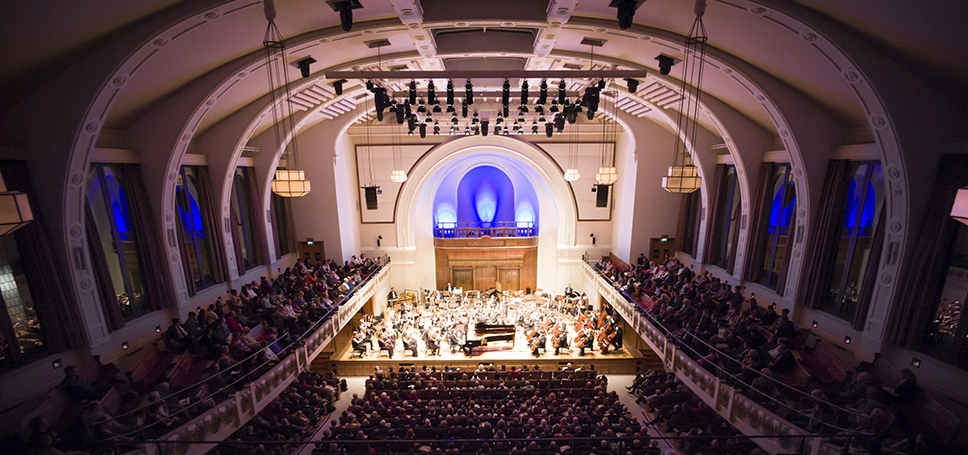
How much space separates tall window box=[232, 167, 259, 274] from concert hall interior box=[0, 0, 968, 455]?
0.11 meters

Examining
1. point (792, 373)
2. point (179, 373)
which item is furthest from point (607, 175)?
point (179, 373)

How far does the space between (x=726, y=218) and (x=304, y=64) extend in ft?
44.9

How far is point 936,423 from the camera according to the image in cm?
535

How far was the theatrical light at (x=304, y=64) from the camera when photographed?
7.93 meters

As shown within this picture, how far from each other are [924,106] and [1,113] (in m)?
15.3

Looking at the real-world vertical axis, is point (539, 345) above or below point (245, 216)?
below

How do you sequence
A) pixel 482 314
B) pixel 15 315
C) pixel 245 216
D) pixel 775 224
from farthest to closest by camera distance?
pixel 482 314, pixel 245 216, pixel 775 224, pixel 15 315

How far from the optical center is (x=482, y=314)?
49.6 feet

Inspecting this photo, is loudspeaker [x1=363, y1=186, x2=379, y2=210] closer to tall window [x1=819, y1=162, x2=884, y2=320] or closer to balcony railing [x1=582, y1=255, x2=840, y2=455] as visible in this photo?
balcony railing [x1=582, y1=255, x2=840, y2=455]

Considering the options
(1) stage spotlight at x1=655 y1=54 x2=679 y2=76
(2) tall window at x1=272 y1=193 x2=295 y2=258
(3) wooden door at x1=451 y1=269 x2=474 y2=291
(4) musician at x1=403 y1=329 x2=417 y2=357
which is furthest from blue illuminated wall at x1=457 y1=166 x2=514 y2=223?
(1) stage spotlight at x1=655 y1=54 x2=679 y2=76

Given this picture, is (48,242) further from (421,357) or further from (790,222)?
(790,222)

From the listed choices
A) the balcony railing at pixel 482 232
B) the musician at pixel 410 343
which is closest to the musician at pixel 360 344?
the musician at pixel 410 343

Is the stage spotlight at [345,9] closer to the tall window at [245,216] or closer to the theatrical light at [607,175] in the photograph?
the theatrical light at [607,175]

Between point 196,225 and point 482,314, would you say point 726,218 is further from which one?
point 196,225
